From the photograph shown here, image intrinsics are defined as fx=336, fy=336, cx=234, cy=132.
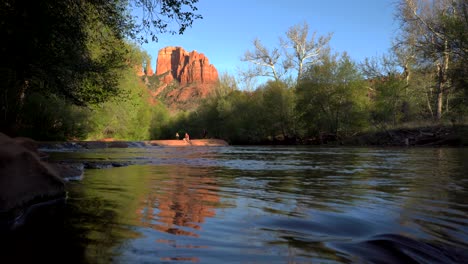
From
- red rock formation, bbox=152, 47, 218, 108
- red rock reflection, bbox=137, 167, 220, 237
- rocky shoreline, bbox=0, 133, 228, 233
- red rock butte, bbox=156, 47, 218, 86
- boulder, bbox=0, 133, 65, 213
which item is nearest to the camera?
red rock reflection, bbox=137, 167, 220, 237

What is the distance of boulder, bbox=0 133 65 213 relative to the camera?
321 centimetres

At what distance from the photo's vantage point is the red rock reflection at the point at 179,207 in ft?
9.33

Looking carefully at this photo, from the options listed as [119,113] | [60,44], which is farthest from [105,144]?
[60,44]

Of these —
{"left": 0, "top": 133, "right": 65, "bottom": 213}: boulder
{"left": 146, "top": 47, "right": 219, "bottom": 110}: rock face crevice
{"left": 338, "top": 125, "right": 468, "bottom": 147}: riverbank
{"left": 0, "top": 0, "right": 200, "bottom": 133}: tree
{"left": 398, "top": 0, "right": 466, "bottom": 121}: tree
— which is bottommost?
{"left": 0, "top": 133, "right": 65, "bottom": 213}: boulder

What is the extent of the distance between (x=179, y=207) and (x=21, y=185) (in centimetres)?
164

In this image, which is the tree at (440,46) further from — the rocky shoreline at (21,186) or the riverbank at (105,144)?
the riverbank at (105,144)

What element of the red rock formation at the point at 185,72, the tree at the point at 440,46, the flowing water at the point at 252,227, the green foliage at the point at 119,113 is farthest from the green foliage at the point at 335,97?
the red rock formation at the point at 185,72

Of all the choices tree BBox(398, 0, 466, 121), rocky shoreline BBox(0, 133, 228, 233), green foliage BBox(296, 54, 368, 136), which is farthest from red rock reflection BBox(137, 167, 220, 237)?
green foliage BBox(296, 54, 368, 136)

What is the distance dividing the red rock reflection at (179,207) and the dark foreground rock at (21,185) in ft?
3.49

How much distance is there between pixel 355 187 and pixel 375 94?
118ft

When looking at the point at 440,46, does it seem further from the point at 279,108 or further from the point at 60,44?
the point at 279,108

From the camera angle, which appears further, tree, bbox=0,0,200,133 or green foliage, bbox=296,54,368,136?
green foliage, bbox=296,54,368,136

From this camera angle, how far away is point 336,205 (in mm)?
3854

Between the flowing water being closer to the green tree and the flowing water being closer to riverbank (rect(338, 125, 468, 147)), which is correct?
riverbank (rect(338, 125, 468, 147))
